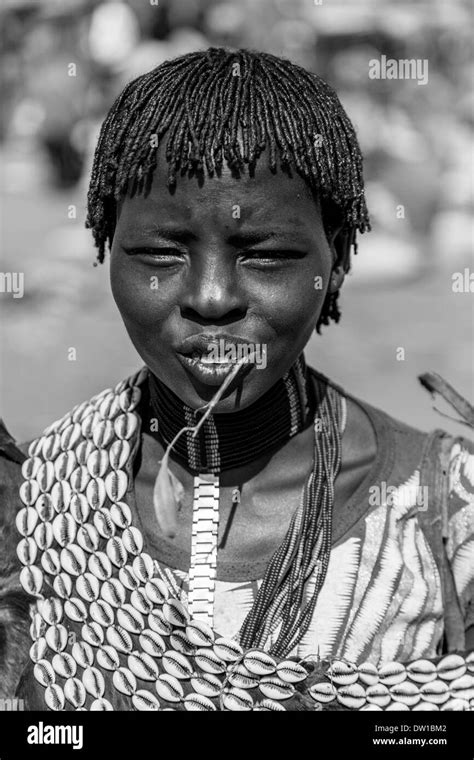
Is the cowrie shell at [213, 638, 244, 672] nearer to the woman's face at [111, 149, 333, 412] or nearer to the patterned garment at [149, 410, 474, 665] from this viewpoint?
the patterned garment at [149, 410, 474, 665]

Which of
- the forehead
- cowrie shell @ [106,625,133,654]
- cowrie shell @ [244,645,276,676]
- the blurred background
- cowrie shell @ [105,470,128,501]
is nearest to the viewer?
the forehead

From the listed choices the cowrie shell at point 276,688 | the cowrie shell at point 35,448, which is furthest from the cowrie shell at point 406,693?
the cowrie shell at point 35,448

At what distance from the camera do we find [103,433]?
2.93 metres

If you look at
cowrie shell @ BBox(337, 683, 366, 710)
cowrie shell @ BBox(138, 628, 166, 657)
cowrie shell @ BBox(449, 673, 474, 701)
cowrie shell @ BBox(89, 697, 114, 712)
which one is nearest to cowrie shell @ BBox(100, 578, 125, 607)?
cowrie shell @ BBox(138, 628, 166, 657)

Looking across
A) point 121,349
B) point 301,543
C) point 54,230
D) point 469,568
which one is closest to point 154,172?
point 301,543

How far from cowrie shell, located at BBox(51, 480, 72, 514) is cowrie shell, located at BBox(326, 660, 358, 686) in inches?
28.3

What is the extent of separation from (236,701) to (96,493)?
0.57 meters

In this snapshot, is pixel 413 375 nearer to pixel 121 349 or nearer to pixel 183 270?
pixel 121 349

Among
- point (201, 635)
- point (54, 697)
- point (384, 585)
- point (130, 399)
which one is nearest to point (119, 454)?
point (130, 399)

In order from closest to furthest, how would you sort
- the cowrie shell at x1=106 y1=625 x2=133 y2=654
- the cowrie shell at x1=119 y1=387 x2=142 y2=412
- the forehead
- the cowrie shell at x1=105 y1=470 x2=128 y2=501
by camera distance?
the forehead < the cowrie shell at x1=106 y1=625 x2=133 y2=654 < the cowrie shell at x1=105 y1=470 x2=128 y2=501 < the cowrie shell at x1=119 y1=387 x2=142 y2=412

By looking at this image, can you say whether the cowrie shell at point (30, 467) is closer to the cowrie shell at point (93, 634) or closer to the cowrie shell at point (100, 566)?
the cowrie shell at point (100, 566)

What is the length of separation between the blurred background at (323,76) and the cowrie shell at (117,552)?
6.52 m

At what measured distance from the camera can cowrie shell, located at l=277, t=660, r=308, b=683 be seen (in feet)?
8.66

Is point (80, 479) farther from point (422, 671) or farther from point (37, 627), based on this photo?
point (422, 671)
